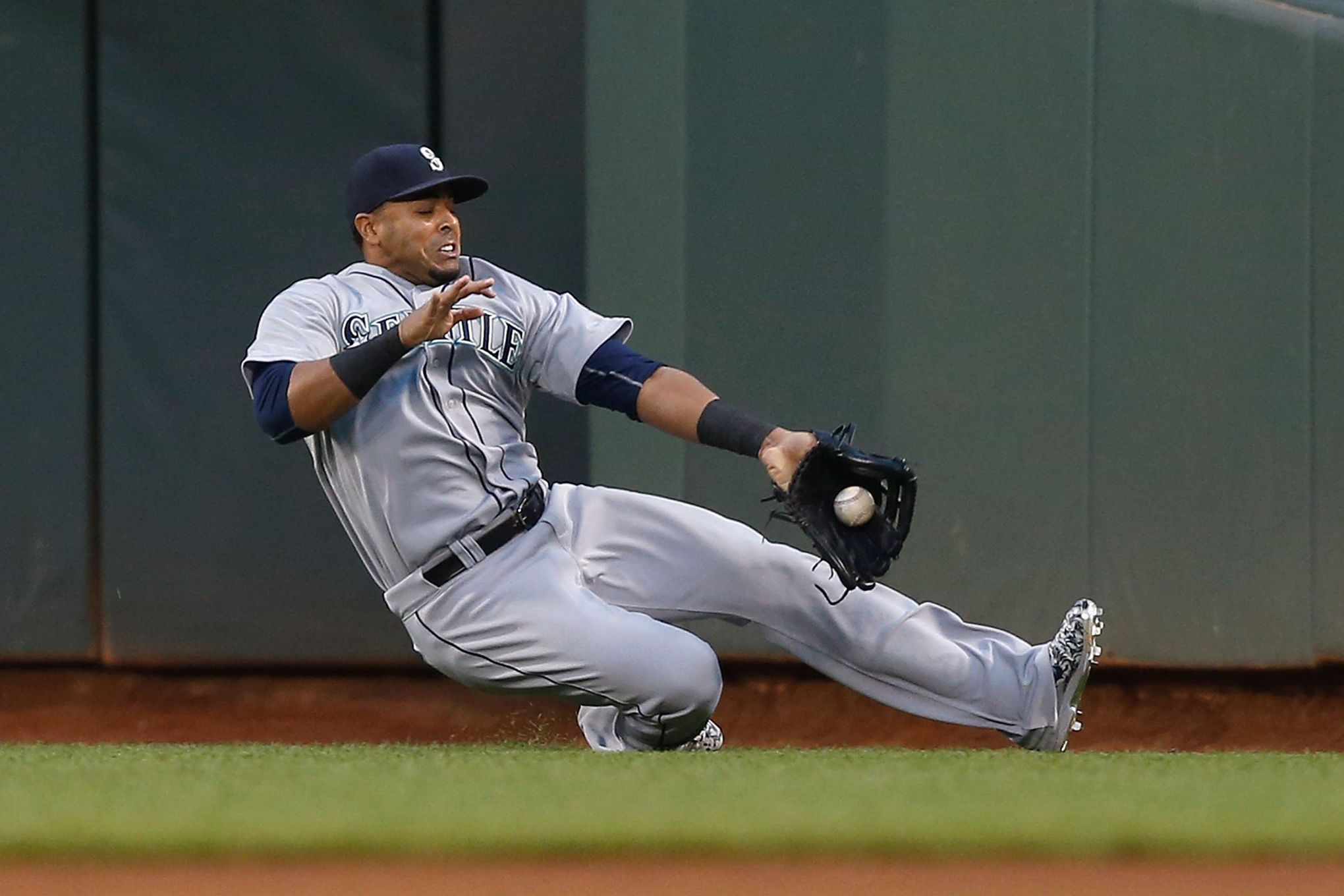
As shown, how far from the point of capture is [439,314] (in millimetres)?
2975

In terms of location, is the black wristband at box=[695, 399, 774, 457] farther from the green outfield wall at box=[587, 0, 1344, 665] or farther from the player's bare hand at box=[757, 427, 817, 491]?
the green outfield wall at box=[587, 0, 1344, 665]

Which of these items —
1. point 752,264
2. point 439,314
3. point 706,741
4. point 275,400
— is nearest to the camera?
point 439,314

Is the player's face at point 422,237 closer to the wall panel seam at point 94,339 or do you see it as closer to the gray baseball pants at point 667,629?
the gray baseball pants at point 667,629

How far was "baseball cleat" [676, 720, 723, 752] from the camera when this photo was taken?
11.4 feet

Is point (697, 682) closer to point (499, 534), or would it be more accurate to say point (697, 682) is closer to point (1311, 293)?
point (499, 534)

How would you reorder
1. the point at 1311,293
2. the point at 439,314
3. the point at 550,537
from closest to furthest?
the point at 439,314
the point at 550,537
the point at 1311,293

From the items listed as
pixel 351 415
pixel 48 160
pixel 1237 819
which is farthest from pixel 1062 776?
pixel 48 160

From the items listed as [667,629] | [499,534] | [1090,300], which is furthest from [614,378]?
[1090,300]

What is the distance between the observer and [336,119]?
15.2ft

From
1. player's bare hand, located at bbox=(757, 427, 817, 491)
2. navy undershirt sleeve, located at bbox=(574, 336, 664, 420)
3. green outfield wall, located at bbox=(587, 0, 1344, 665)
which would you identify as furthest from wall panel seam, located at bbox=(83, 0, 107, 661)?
player's bare hand, located at bbox=(757, 427, 817, 491)

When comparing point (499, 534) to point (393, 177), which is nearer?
point (499, 534)

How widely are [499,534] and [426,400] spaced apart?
11.5 inches

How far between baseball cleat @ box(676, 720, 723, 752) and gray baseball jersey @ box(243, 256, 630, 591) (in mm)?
600

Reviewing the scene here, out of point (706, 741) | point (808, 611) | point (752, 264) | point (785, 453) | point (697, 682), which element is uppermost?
point (752, 264)
